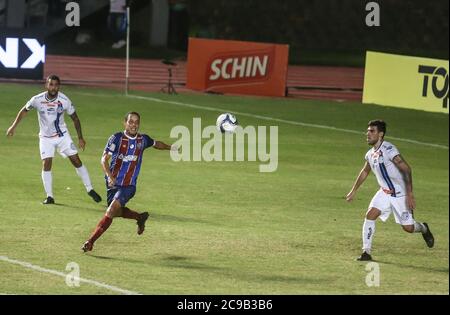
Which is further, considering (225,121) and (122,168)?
(225,121)

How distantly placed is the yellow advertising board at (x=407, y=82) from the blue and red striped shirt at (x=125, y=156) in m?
16.7

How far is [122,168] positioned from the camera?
17609mm

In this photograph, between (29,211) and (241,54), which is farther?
(241,54)

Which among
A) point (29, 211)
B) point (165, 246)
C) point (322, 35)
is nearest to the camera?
point (165, 246)

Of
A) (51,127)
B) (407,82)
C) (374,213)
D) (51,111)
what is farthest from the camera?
(407,82)

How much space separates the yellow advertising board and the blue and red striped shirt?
54.9ft

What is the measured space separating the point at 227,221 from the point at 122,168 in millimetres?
3417

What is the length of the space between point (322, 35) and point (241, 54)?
20.9 m

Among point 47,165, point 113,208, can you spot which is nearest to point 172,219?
point 47,165

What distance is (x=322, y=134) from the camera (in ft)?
108

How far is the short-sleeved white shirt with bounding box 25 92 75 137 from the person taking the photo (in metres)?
21.9

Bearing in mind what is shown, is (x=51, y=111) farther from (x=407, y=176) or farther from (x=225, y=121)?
(x=407, y=176)
